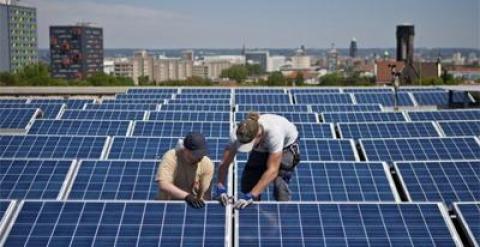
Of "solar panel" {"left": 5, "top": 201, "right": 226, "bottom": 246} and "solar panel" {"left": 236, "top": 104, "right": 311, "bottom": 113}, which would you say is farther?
"solar panel" {"left": 236, "top": 104, "right": 311, "bottom": 113}

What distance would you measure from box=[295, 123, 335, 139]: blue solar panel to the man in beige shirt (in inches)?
403

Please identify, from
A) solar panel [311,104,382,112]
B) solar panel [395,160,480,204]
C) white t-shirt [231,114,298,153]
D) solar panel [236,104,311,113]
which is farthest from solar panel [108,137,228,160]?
solar panel [311,104,382,112]

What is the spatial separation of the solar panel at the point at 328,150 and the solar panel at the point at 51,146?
4500 mm

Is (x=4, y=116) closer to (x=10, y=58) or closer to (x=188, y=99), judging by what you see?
(x=188, y=99)

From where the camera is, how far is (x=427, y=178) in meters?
11.8

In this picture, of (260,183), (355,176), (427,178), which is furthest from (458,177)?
(260,183)

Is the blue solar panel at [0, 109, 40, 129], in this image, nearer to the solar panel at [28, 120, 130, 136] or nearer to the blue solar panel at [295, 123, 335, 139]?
the solar panel at [28, 120, 130, 136]

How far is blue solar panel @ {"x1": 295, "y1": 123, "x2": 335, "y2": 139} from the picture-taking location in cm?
1805

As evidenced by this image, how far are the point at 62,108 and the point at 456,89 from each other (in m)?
16.4

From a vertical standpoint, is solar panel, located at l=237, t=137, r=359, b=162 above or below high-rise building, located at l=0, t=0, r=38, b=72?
below

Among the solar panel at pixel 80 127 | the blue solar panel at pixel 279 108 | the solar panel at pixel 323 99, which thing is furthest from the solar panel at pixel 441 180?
the solar panel at pixel 323 99

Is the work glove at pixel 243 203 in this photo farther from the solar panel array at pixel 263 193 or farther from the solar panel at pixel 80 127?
the solar panel at pixel 80 127

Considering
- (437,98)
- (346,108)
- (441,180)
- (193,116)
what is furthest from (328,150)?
(437,98)

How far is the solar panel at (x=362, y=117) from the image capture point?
71.5 ft
